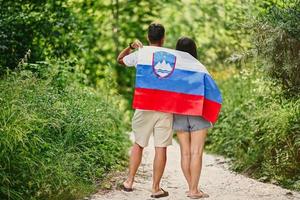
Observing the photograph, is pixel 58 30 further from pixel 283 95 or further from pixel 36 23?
pixel 283 95

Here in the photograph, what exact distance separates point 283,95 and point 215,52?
26.0ft

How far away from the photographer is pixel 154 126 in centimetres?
672

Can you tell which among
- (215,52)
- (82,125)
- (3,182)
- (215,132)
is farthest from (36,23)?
→ (215,52)

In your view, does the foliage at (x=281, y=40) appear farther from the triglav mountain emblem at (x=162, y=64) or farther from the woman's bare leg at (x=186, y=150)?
the woman's bare leg at (x=186, y=150)

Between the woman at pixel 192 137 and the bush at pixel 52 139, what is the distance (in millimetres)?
1103

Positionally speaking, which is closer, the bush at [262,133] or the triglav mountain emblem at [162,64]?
the triglav mountain emblem at [162,64]

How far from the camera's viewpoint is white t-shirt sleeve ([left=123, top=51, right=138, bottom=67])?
6754 millimetres

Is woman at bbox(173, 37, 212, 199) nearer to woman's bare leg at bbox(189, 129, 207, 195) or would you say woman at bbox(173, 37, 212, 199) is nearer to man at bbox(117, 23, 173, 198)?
woman's bare leg at bbox(189, 129, 207, 195)

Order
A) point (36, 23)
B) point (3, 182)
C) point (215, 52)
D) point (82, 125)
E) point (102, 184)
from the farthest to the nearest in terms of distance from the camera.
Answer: point (215, 52), point (36, 23), point (82, 125), point (102, 184), point (3, 182)

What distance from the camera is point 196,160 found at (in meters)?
6.73

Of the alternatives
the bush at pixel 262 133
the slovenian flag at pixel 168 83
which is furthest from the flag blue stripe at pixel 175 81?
the bush at pixel 262 133

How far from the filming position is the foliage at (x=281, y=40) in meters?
7.73

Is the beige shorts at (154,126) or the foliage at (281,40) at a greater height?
the foliage at (281,40)

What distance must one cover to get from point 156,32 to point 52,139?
1736mm
